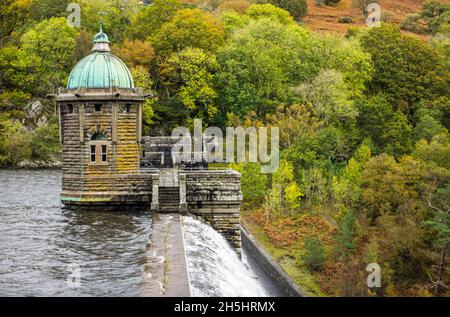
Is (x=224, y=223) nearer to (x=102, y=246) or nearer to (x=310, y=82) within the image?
(x=102, y=246)

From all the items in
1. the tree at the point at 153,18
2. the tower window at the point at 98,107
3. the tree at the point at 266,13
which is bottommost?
the tower window at the point at 98,107

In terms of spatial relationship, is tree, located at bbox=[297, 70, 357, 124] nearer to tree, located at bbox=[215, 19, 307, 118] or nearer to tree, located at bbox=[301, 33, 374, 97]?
tree, located at bbox=[215, 19, 307, 118]

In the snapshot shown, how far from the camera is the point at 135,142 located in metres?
29.7

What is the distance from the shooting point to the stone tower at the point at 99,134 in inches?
1123

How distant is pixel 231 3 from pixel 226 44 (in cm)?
3409

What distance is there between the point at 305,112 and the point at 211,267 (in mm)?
37192

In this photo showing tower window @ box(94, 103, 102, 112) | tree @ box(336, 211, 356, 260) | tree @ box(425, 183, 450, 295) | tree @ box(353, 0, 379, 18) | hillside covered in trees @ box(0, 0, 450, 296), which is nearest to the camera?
tree @ box(425, 183, 450, 295)

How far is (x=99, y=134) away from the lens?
2958 cm

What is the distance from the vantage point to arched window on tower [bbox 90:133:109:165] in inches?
1136

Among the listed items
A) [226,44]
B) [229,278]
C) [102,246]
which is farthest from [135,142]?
[226,44]

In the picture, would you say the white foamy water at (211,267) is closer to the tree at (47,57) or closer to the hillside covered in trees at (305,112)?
the hillside covered in trees at (305,112)

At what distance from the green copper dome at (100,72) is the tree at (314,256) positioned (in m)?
13.1

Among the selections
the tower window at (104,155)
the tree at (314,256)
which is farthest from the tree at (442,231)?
the tower window at (104,155)

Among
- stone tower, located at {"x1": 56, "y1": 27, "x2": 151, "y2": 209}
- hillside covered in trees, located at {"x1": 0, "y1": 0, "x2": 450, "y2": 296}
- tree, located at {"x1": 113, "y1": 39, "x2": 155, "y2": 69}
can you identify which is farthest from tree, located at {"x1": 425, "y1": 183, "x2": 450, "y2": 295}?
tree, located at {"x1": 113, "y1": 39, "x2": 155, "y2": 69}
